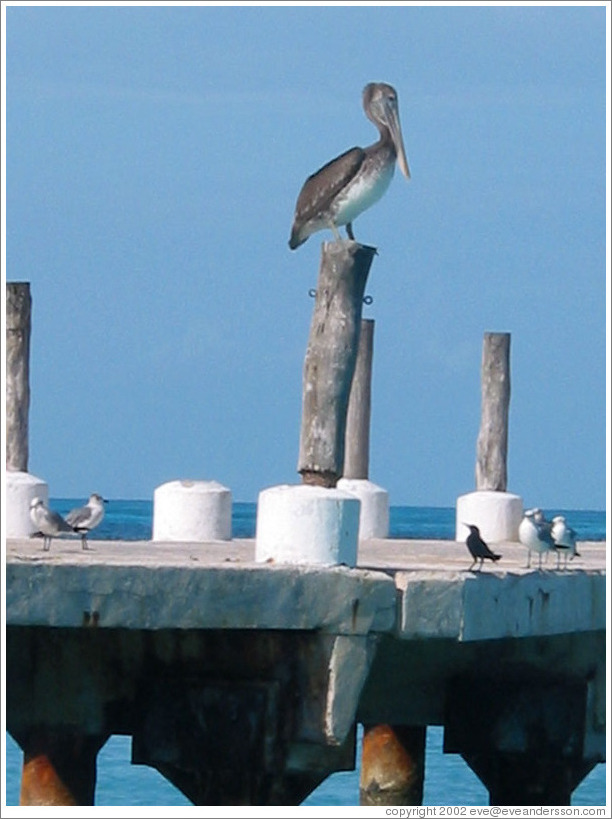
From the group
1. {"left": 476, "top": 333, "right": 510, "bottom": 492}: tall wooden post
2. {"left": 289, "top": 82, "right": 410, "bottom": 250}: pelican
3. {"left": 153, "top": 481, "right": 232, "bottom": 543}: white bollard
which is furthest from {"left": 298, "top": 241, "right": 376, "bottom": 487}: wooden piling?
{"left": 476, "top": 333, "right": 510, "bottom": 492}: tall wooden post

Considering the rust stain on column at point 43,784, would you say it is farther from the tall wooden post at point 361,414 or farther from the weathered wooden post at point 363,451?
the tall wooden post at point 361,414

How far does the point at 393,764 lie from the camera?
62.9 feet

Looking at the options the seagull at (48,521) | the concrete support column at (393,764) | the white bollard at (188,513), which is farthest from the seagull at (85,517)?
the concrete support column at (393,764)

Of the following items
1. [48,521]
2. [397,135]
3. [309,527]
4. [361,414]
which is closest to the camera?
[309,527]

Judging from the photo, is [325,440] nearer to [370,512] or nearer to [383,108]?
[383,108]

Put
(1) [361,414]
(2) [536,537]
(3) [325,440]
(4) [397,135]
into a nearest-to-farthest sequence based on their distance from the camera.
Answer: (3) [325,440] < (2) [536,537] < (4) [397,135] < (1) [361,414]

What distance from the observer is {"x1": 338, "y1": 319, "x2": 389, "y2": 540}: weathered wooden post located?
21141 millimetres

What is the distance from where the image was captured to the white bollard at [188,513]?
19125mm

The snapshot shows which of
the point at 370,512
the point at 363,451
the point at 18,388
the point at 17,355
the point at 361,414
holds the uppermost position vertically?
the point at 17,355

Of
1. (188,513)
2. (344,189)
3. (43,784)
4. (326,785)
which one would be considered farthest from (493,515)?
(326,785)

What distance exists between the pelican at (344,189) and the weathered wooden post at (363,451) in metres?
5.32

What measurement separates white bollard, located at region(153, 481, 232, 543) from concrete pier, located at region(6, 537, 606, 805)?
2783 mm

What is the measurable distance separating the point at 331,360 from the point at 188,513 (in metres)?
5.58

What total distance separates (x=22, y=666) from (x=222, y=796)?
4.74 ft
